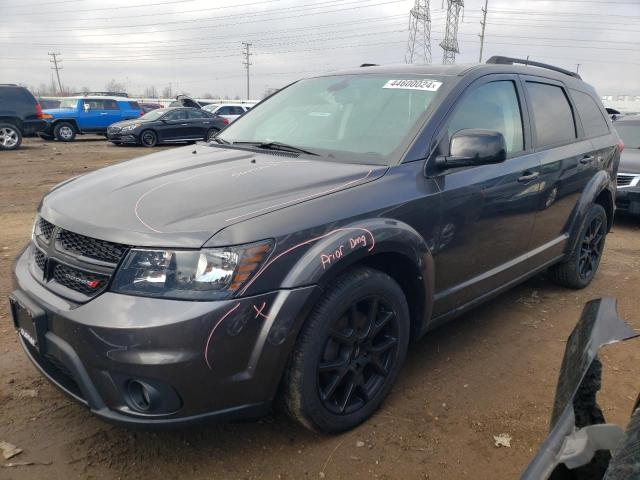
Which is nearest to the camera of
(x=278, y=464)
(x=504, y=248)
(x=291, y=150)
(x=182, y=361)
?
(x=182, y=361)

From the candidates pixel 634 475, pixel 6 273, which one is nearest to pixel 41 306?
pixel 634 475

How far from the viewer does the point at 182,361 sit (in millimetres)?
1888

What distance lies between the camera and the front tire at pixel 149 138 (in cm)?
1742

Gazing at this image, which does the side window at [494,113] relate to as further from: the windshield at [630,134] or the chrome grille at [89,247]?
the windshield at [630,134]

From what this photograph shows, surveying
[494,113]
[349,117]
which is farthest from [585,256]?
[349,117]

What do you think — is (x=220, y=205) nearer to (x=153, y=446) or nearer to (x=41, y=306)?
(x=41, y=306)

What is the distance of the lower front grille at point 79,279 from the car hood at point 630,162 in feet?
24.9

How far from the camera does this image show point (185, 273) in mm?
1938

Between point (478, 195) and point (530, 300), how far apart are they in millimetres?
1786

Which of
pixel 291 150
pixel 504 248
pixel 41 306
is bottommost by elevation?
pixel 504 248

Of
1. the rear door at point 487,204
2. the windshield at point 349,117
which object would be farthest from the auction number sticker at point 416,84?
the rear door at point 487,204

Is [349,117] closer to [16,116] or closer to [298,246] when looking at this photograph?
[298,246]

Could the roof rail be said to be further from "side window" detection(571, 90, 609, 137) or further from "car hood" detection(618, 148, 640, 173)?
"car hood" detection(618, 148, 640, 173)

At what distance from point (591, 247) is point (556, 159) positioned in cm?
132
